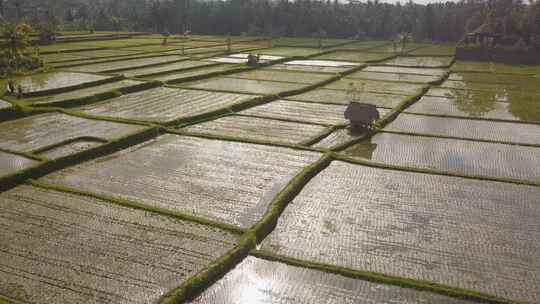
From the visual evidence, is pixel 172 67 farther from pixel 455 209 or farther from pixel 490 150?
pixel 455 209

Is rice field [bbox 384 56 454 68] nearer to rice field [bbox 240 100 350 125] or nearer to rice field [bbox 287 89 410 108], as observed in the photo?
rice field [bbox 287 89 410 108]

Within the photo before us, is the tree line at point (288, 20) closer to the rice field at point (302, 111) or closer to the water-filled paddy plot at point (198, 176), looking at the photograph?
the rice field at point (302, 111)

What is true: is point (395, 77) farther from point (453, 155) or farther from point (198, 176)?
point (198, 176)

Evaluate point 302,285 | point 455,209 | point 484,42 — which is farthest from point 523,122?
point 484,42

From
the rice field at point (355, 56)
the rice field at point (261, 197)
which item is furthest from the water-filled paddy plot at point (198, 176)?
the rice field at point (355, 56)

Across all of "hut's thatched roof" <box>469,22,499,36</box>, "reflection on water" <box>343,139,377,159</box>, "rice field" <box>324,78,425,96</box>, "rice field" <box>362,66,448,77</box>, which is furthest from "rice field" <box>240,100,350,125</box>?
"hut's thatched roof" <box>469,22,499,36</box>

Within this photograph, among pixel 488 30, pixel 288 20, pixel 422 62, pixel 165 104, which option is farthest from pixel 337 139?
pixel 288 20

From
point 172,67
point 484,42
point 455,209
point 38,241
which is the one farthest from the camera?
point 484,42

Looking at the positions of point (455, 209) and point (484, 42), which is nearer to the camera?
point (455, 209)
